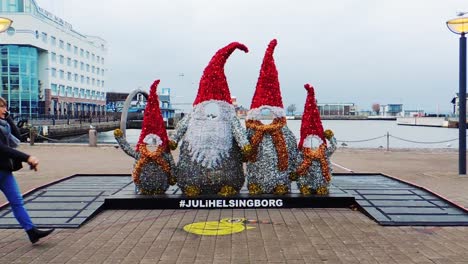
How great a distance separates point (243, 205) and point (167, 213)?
128 centimetres

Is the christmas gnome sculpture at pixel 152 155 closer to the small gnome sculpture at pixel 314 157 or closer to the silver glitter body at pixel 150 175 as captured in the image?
the silver glitter body at pixel 150 175

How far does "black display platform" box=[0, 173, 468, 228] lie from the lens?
23.5ft

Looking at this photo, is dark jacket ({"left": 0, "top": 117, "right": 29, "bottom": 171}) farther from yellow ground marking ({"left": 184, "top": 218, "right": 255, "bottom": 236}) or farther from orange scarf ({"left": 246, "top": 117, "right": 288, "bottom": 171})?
orange scarf ({"left": 246, "top": 117, "right": 288, "bottom": 171})

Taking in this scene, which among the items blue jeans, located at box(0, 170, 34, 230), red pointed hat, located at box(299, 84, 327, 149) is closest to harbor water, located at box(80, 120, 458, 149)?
red pointed hat, located at box(299, 84, 327, 149)

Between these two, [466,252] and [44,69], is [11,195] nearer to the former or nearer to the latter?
[466,252]

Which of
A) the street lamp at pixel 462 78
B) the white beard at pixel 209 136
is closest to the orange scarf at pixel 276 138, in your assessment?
the white beard at pixel 209 136

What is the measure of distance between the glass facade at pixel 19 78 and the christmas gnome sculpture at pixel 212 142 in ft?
173

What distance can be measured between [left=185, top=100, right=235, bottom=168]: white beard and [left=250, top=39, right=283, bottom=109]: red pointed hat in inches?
23.8

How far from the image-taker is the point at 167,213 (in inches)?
306

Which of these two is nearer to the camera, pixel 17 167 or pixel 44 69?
pixel 17 167

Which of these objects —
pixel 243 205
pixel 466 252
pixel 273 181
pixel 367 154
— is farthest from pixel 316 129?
pixel 367 154

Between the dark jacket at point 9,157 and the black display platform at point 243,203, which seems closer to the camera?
the dark jacket at point 9,157

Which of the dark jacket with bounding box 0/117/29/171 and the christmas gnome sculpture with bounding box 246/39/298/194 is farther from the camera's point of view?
the christmas gnome sculpture with bounding box 246/39/298/194

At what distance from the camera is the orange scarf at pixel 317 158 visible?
821 centimetres
